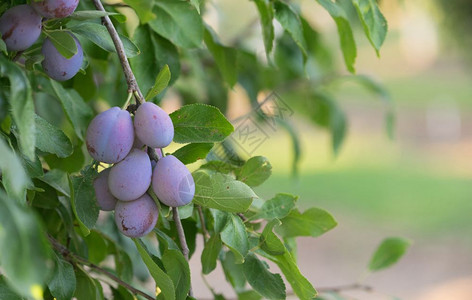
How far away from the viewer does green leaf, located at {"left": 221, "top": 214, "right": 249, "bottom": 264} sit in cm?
39

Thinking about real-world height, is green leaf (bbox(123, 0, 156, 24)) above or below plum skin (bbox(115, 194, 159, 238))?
above

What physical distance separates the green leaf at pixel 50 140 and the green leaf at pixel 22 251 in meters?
0.13

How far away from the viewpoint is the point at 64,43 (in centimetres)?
34

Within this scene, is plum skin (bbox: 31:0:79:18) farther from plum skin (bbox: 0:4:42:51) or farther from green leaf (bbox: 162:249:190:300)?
green leaf (bbox: 162:249:190:300)

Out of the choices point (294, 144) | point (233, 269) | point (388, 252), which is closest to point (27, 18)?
point (233, 269)

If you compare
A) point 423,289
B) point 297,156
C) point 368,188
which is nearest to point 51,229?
point 297,156

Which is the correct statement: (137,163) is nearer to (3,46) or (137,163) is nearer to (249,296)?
(3,46)

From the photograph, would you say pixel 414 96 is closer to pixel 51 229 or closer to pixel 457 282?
pixel 457 282

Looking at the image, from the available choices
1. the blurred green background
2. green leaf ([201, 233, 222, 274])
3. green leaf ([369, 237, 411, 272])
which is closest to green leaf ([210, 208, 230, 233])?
green leaf ([201, 233, 222, 274])

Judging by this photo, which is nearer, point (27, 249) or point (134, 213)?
point (27, 249)

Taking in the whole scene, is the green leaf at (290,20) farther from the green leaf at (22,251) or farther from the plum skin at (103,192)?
the green leaf at (22,251)

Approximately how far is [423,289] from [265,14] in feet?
7.84

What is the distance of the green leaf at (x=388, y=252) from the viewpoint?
24.2 inches

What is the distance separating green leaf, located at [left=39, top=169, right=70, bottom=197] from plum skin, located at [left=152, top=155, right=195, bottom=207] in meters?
0.09
